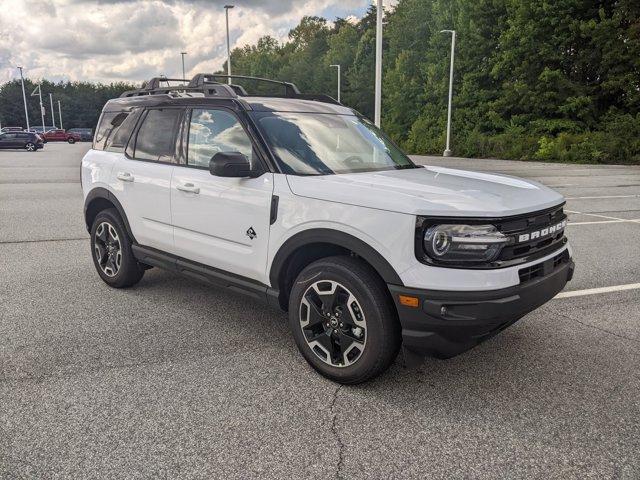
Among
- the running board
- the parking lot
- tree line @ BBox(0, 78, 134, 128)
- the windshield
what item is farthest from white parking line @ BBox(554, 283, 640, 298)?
tree line @ BBox(0, 78, 134, 128)

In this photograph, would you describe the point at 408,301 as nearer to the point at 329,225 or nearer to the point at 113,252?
the point at 329,225

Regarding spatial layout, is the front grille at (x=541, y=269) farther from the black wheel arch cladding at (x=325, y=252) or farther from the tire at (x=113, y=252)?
the tire at (x=113, y=252)

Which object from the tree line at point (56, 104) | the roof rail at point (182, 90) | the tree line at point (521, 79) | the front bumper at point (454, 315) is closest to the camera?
the front bumper at point (454, 315)

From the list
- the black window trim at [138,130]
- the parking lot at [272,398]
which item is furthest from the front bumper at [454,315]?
the black window trim at [138,130]

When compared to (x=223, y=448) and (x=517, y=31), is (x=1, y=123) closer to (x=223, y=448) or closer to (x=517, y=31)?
(x=517, y=31)

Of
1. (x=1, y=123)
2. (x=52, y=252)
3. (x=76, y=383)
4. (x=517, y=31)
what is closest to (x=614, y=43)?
(x=517, y=31)

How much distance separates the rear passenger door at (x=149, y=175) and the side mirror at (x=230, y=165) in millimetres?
944

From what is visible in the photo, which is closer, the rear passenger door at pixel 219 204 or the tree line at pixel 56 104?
the rear passenger door at pixel 219 204

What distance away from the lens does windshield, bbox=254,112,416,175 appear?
12.4ft

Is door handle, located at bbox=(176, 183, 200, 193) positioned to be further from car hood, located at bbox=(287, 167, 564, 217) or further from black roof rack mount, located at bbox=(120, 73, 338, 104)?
car hood, located at bbox=(287, 167, 564, 217)

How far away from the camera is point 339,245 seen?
332 cm

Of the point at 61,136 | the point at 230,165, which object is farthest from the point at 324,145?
the point at 61,136

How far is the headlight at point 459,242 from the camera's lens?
2945 mm

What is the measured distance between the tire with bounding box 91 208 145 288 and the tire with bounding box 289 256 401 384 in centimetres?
225
